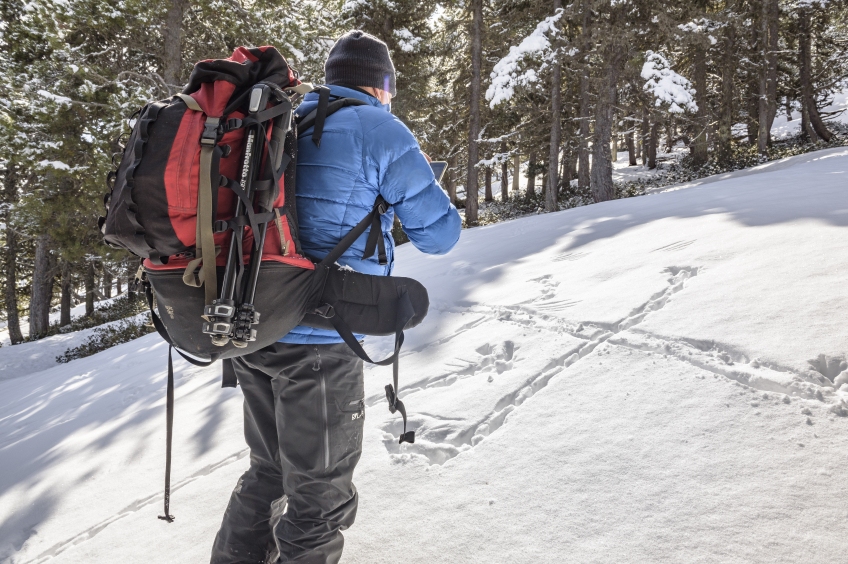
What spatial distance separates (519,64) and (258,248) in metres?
14.1

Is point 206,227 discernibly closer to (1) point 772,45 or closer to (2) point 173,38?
(2) point 173,38

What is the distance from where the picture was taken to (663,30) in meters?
12.0

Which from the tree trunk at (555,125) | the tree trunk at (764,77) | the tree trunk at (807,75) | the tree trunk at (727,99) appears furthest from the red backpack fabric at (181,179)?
the tree trunk at (807,75)

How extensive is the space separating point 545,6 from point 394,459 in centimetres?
1663

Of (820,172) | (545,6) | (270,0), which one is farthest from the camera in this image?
(545,6)

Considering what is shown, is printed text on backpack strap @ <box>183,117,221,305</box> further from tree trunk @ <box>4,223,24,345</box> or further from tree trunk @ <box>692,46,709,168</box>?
tree trunk @ <box>692,46,709,168</box>

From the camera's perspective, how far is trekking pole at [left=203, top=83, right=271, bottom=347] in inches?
56.1

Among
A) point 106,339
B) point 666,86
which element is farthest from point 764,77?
point 106,339

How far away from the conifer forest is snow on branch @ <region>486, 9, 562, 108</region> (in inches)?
1.6

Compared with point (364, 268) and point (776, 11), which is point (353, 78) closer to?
point (364, 268)

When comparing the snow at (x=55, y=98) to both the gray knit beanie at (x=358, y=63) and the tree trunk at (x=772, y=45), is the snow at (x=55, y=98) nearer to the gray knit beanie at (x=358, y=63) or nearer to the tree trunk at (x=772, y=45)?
the gray knit beanie at (x=358, y=63)

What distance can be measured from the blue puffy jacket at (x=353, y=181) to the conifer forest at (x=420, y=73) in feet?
20.5

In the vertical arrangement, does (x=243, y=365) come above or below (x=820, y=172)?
below

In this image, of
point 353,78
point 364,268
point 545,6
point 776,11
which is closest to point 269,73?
point 353,78
